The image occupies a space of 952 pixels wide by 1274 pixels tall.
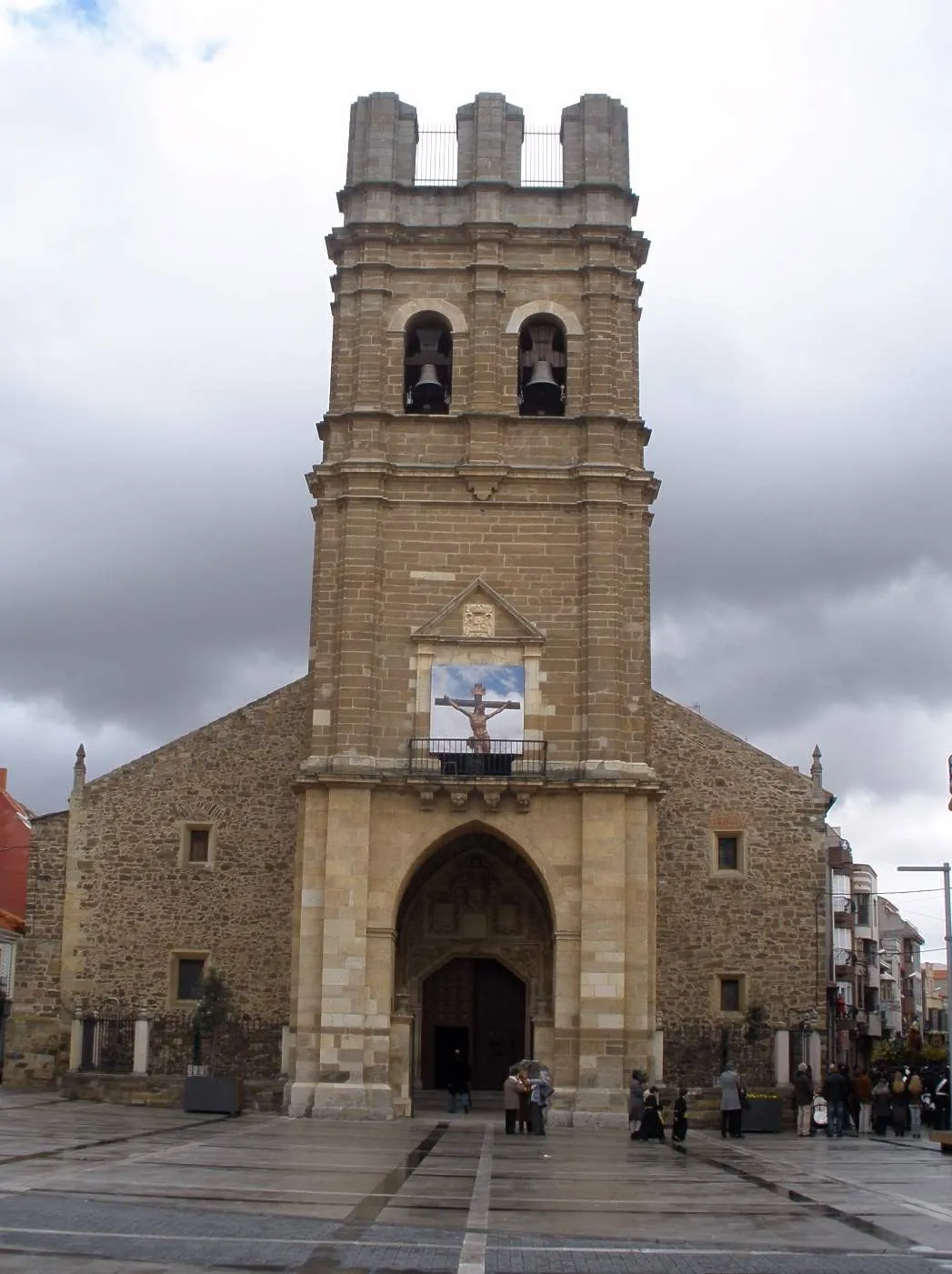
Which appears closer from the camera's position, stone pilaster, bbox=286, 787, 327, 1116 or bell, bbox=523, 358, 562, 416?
stone pilaster, bbox=286, 787, 327, 1116

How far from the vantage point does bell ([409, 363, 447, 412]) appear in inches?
1282

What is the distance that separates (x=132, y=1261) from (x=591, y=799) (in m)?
19.5

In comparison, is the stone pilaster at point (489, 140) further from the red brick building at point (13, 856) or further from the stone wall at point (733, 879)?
the red brick building at point (13, 856)

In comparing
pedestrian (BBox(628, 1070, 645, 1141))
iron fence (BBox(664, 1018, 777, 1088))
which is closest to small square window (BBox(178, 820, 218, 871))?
iron fence (BBox(664, 1018, 777, 1088))

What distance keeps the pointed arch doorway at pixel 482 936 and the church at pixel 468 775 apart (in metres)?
0.07

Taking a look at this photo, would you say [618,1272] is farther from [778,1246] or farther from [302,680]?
[302,680]

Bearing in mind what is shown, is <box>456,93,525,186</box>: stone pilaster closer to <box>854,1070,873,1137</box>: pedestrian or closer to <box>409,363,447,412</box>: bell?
<box>409,363,447,412</box>: bell

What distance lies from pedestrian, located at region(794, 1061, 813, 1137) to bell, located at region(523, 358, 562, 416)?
14063 mm

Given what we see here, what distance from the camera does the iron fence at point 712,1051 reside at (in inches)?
1350

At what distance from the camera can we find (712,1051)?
113 ft

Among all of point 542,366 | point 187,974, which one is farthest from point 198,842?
point 542,366

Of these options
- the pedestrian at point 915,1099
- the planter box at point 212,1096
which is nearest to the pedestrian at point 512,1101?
the planter box at point 212,1096

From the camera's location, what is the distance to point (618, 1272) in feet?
36.1

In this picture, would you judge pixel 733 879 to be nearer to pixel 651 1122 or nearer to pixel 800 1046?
pixel 800 1046
